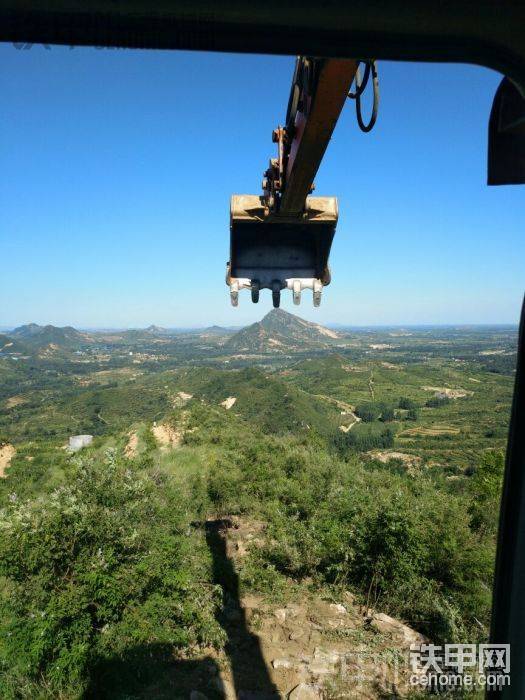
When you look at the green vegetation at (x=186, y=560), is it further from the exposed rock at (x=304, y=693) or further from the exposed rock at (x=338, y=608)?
the exposed rock at (x=304, y=693)

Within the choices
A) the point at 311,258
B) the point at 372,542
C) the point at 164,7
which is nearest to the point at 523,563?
the point at 164,7

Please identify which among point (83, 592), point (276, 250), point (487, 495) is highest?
point (276, 250)

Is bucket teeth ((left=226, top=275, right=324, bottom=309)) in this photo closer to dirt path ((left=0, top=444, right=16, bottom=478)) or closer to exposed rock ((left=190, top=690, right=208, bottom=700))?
exposed rock ((left=190, top=690, right=208, bottom=700))

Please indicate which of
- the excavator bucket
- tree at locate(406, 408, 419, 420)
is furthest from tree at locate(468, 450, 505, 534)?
tree at locate(406, 408, 419, 420)

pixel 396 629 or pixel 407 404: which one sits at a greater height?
pixel 396 629

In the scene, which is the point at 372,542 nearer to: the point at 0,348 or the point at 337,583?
the point at 337,583

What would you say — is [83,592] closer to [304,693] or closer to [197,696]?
[197,696]

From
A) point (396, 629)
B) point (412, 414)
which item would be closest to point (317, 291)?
point (396, 629)
